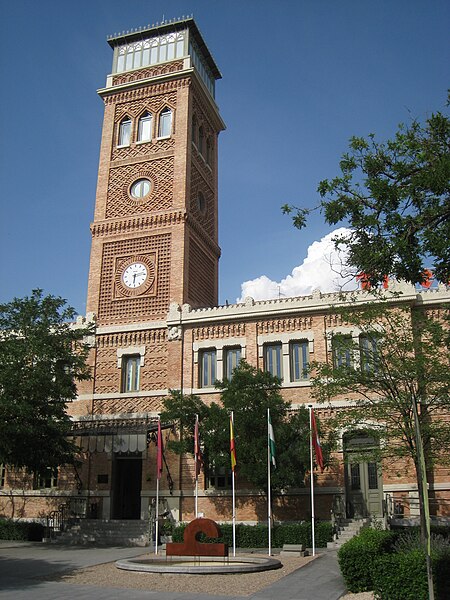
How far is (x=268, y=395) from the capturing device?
26.0 m

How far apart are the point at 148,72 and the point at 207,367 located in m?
19.4

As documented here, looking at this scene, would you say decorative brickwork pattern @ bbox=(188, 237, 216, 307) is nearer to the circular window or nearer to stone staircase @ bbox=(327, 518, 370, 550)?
the circular window

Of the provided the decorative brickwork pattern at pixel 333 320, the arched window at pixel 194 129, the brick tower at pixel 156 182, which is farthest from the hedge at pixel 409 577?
the arched window at pixel 194 129

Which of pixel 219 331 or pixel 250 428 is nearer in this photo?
pixel 250 428

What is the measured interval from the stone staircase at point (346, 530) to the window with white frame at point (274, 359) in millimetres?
7167

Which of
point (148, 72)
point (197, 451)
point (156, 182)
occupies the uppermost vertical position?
point (148, 72)

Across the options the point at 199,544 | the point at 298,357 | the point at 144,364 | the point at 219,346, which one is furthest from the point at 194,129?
the point at 199,544

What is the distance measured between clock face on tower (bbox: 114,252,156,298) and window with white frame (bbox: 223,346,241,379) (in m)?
5.38

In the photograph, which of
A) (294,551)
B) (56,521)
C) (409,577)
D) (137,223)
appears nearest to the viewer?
(409,577)

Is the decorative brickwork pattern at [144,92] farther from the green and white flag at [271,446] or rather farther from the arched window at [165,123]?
the green and white flag at [271,446]

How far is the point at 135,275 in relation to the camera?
1320 inches

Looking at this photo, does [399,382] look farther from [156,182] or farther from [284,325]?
[156,182]

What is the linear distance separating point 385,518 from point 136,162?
23479mm

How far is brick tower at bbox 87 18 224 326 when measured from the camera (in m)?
33.1
